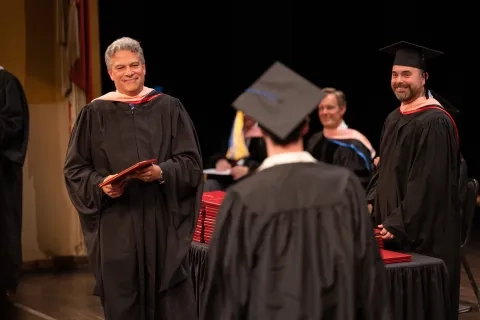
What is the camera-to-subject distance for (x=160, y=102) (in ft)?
14.7

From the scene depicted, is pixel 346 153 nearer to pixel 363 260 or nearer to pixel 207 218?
pixel 207 218

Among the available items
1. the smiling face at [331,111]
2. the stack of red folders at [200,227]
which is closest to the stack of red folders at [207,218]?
the stack of red folders at [200,227]

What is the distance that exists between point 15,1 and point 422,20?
4752mm

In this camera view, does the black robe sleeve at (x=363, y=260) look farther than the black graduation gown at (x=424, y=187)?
No

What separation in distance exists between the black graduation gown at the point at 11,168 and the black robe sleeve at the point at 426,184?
10.5 feet

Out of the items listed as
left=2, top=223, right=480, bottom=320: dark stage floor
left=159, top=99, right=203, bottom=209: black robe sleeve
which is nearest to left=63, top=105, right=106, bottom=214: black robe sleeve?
left=159, top=99, right=203, bottom=209: black robe sleeve

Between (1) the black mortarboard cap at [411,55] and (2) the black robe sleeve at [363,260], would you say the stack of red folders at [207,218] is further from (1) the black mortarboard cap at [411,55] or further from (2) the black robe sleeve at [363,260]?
(2) the black robe sleeve at [363,260]

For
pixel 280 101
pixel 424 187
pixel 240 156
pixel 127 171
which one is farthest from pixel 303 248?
pixel 240 156

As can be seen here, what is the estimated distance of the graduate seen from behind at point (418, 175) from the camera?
506 centimetres

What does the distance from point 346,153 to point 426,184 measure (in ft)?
9.37

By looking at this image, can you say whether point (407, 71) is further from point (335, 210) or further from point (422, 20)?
point (422, 20)

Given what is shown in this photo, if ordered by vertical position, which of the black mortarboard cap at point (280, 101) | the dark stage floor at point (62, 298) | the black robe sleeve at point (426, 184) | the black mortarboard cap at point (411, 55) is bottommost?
the dark stage floor at point (62, 298)

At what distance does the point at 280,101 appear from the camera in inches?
121

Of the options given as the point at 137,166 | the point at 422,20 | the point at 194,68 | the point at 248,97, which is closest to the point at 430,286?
the point at 137,166
